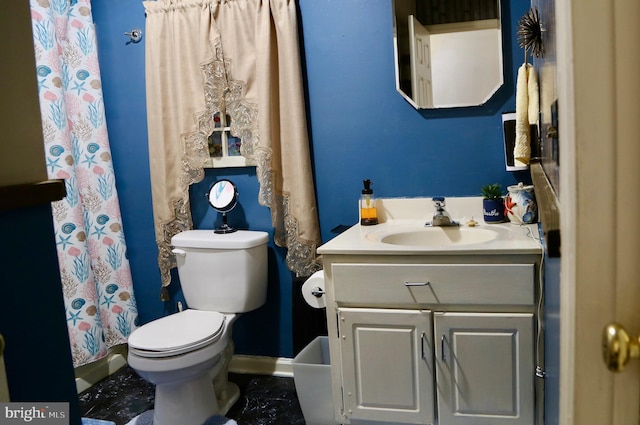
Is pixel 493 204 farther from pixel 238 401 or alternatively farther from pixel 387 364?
pixel 238 401

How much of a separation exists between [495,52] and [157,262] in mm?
1866

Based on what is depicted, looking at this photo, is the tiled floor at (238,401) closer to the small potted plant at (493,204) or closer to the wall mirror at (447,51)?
the small potted plant at (493,204)

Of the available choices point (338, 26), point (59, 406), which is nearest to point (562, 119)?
point (59, 406)

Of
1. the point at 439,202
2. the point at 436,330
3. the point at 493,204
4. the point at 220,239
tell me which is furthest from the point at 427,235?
the point at 220,239

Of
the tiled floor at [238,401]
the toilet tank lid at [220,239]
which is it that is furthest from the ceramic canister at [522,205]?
the tiled floor at [238,401]

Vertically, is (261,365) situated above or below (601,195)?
below

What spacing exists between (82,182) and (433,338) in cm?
181

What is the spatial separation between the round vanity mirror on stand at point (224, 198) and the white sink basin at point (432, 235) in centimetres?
74

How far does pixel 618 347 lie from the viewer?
0.47 m

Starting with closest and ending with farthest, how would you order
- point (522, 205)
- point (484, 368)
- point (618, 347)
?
point (618, 347)
point (484, 368)
point (522, 205)

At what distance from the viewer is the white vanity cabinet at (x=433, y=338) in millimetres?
1583

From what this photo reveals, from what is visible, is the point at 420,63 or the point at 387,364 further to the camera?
the point at 420,63

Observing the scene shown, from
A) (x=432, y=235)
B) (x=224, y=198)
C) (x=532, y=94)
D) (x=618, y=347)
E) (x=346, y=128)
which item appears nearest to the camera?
(x=618, y=347)

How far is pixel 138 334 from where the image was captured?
6.66 ft
